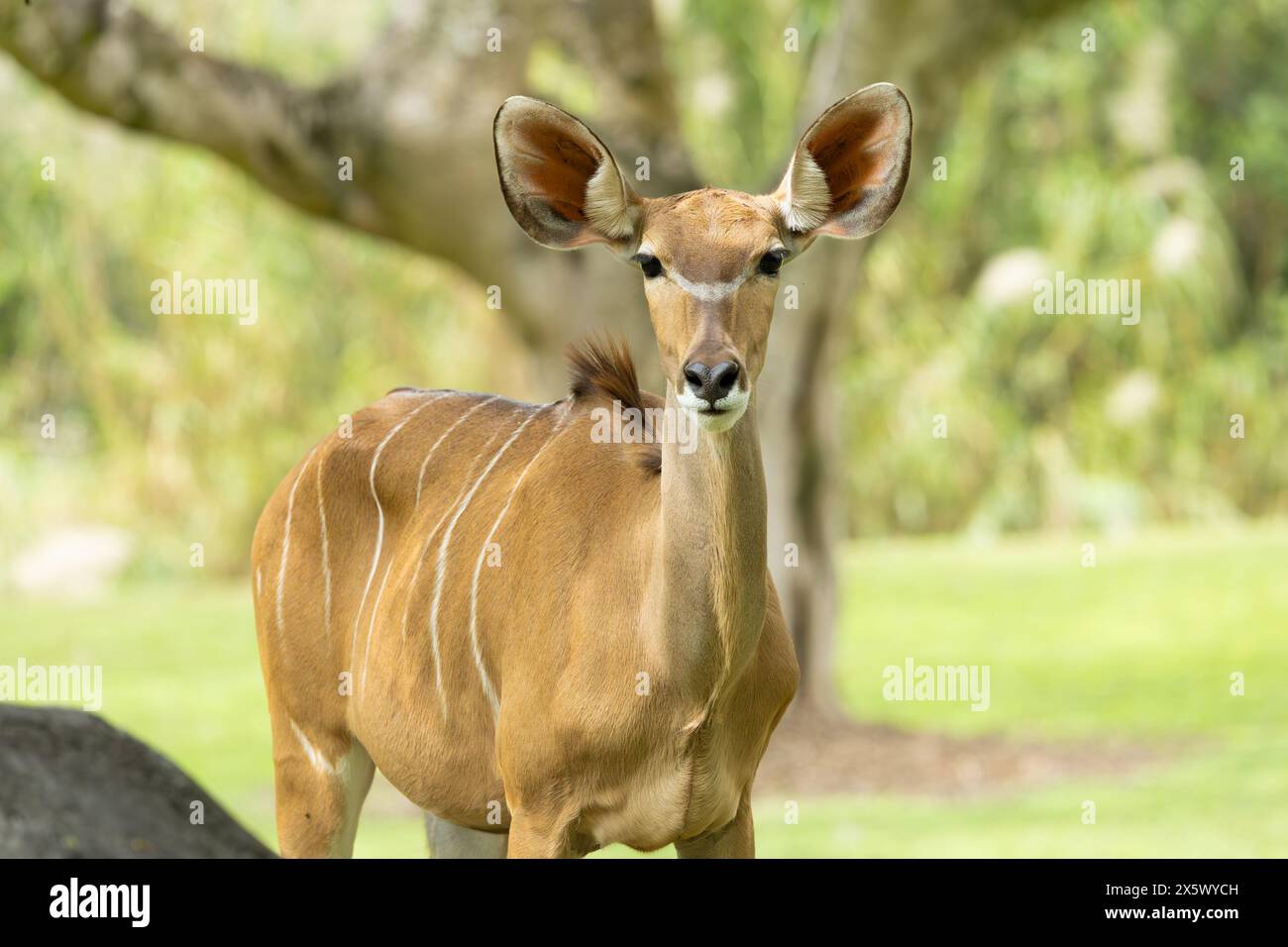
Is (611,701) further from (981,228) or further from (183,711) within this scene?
(981,228)

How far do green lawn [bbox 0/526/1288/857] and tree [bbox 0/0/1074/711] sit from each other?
7.08 ft

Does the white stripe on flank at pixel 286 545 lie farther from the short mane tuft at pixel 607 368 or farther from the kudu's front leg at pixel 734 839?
the kudu's front leg at pixel 734 839

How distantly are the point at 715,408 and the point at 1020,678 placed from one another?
1047cm

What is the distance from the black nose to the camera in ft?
9.21

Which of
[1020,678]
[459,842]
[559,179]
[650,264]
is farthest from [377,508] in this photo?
[1020,678]

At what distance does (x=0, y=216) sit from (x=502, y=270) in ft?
30.9

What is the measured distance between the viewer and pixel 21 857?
314cm

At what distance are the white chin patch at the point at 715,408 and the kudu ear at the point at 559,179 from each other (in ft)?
1.42

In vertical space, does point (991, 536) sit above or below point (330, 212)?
below

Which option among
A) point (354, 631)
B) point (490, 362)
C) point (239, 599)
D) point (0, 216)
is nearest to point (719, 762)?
point (354, 631)

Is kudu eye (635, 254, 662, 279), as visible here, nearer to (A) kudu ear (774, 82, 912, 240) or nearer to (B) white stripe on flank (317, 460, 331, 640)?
(A) kudu ear (774, 82, 912, 240)

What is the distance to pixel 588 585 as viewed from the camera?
3.20 m

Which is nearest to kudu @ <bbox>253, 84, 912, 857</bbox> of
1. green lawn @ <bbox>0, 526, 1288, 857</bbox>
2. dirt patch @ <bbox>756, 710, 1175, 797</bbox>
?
green lawn @ <bbox>0, 526, 1288, 857</bbox>
